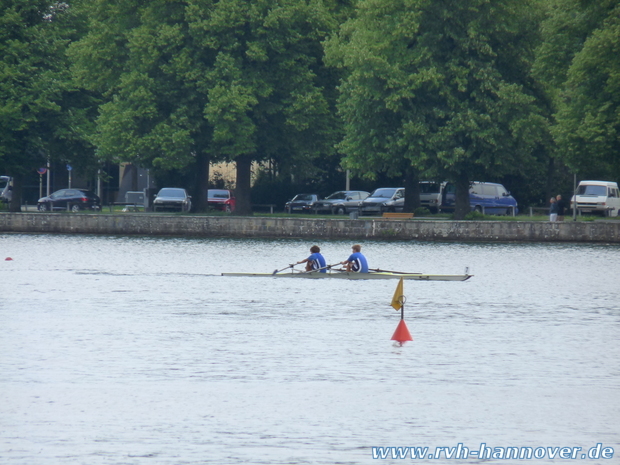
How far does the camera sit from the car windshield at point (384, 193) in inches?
2881

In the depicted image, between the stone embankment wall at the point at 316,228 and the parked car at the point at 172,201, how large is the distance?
12295 mm

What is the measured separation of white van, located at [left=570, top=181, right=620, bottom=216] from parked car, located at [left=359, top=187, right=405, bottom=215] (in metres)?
11.1

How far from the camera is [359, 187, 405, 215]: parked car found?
7200 cm

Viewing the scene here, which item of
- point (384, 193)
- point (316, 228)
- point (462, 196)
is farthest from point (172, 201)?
point (462, 196)

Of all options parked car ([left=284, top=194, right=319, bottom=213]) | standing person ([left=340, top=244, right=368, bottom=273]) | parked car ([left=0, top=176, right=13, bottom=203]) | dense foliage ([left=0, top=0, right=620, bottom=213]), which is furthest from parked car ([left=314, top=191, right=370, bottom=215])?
standing person ([left=340, top=244, right=368, bottom=273])

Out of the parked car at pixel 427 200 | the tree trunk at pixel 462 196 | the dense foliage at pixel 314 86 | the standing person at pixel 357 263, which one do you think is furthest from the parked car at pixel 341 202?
the standing person at pixel 357 263

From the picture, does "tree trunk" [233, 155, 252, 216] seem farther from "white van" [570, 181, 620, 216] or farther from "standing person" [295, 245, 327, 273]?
"standing person" [295, 245, 327, 273]

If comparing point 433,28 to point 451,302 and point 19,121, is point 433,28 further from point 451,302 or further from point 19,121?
point 451,302

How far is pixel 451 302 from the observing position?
1361 inches

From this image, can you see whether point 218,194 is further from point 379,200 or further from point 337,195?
point 379,200

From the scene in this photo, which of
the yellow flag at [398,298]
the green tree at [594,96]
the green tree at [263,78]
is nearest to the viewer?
the yellow flag at [398,298]

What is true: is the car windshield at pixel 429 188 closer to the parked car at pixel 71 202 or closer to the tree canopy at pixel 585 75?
the tree canopy at pixel 585 75

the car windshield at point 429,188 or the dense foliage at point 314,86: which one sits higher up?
the dense foliage at point 314,86

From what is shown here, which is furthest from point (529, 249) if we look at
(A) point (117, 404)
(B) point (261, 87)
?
(A) point (117, 404)
